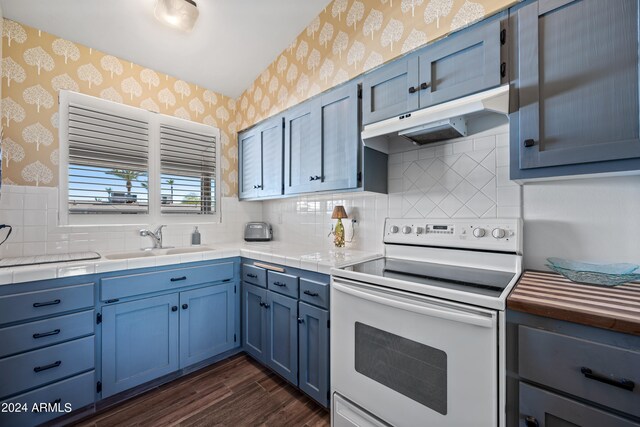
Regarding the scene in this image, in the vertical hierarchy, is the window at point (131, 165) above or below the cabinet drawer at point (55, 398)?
above

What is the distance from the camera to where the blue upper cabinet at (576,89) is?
1.00 m

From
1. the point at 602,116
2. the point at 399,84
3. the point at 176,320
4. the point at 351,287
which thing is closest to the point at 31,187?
the point at 176,320

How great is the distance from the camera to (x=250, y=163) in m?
2.82

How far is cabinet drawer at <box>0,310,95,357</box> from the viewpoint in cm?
142

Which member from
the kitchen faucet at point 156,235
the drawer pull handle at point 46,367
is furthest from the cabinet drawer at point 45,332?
the kitchen faucet at point 156,235

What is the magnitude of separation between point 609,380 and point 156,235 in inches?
109

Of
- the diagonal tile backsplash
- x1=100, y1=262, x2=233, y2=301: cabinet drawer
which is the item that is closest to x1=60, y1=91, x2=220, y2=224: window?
x1=100, y1=262, x2=233, y2=301: cabinet drawer

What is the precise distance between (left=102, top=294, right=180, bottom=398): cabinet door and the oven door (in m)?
1.21

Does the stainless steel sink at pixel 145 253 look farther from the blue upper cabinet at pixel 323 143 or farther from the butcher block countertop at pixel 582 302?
the butcher block countertop at pixel 582 302

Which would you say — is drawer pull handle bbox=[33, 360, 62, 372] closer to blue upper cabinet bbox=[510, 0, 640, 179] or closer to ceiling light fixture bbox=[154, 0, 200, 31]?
ceiling light fixture bbox=[154, 0, 200, 31]

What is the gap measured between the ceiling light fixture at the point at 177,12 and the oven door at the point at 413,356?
210 centimetres

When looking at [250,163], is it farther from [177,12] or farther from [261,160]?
[177,12]

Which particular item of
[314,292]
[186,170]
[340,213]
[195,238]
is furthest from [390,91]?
[195,238]

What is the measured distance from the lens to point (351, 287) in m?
1.43
